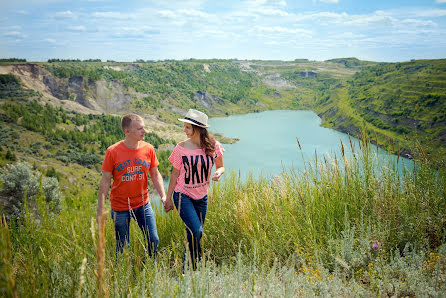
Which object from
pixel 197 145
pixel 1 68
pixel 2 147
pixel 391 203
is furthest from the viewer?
pixel 1 68

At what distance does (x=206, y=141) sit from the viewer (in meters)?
3.01

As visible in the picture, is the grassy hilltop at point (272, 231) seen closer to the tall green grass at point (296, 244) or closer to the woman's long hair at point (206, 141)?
the tall green grass at point (296, 244)

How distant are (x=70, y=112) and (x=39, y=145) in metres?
33.5

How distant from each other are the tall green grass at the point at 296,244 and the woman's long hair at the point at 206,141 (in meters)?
0.69

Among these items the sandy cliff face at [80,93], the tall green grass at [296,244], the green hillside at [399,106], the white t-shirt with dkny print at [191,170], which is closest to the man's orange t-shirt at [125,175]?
the tall green grass at [296,244]

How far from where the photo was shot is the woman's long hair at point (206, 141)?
3002 millimetres

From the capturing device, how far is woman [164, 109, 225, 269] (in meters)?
2.86

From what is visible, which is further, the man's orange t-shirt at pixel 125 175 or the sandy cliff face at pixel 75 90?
the sandy cliff face at pixel 75 90

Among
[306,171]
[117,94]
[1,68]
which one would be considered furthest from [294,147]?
[1,68]

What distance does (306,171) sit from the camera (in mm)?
3529

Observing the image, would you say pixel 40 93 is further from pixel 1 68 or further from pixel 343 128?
pixel 343 128

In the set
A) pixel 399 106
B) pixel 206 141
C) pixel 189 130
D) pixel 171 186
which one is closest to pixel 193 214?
pixel 171 186

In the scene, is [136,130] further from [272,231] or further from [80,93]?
[80,93]

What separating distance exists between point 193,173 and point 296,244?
3.88ft
